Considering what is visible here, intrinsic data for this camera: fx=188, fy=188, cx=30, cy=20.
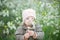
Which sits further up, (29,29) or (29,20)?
(29,20)

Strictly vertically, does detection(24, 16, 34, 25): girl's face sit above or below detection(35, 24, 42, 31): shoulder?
above

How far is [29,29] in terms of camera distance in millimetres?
2084

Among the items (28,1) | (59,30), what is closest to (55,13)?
(59,30)

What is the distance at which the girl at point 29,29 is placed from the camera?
81.4 inches

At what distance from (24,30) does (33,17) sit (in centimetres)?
17

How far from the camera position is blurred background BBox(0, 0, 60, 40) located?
207 centimetres

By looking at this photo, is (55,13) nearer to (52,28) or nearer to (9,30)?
(52,28)

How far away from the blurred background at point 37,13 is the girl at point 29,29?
0.05 meters

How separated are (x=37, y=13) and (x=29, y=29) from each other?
0.20 metres

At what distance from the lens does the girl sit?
6.78ft

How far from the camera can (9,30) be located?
2.07m

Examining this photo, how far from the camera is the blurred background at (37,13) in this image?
2.07m

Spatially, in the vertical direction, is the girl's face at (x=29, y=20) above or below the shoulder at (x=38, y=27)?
above

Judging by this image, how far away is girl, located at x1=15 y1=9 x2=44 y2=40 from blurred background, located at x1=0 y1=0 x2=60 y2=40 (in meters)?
0.05
